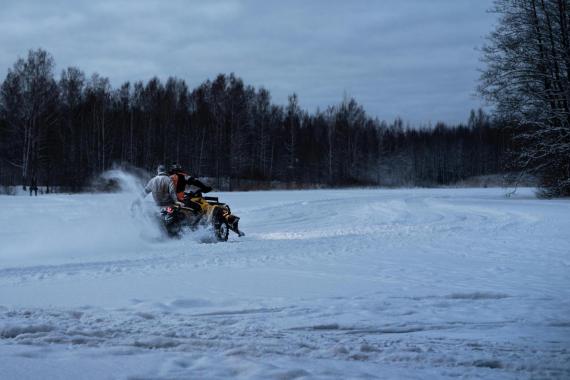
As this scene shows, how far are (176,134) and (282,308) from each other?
182 feet

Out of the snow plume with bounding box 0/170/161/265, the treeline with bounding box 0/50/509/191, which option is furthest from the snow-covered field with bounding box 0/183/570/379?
the treeline with bounding box 0/50/509/191

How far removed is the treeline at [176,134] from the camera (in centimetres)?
4569

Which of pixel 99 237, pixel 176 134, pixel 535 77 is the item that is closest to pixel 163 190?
pixel 99 237

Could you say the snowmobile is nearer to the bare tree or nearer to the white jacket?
the white jacket

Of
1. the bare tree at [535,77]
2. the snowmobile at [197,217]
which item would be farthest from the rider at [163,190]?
the bare tree at [535,77]

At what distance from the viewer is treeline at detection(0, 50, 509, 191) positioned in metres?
45.7

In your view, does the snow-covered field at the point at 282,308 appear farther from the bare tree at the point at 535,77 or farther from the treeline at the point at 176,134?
the treeline at the point at 176,134

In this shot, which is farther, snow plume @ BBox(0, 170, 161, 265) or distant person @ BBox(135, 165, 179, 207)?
distant person @ BBox(135, 165, 179, 207)

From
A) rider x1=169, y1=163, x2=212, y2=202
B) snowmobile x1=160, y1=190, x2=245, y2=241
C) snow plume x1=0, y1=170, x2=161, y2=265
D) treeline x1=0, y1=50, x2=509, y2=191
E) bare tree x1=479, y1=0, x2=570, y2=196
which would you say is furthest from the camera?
treeline x1=0, y1=50, x2=509, y2=191

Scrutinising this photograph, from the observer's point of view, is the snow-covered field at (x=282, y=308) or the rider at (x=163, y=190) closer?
the snow-covered field at (x=282, y=308)

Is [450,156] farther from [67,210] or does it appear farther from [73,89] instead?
[67,210]

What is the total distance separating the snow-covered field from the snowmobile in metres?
0.40

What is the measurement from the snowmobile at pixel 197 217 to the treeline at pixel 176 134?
71.7ft

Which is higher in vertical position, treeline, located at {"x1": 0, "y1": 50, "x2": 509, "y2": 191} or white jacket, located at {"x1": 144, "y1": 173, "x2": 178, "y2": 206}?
treeline, located at {"x1": 0, "y1": 50, "x2": 509, "y2": 191}
